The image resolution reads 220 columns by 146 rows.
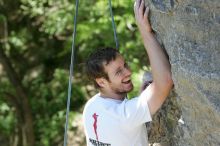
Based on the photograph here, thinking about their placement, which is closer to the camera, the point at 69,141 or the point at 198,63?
the point at 198,63

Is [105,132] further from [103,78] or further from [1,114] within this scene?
[1,114]

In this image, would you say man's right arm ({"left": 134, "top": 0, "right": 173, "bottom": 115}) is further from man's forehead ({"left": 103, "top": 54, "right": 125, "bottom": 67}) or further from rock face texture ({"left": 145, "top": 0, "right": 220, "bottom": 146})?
man's forehead ({"left": 103, "top": 54, "right": 125, "bottom": 67})

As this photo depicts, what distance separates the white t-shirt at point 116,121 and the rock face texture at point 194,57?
244 millimetres

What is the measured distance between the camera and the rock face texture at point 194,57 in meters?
2.31

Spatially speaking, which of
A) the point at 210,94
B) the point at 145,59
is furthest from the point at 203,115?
the point at 145,59

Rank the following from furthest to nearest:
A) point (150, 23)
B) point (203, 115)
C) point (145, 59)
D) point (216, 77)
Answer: point (145, 59)
point (150, 23)
point (203, 115)
point (216, 77)

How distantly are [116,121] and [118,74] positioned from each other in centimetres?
26

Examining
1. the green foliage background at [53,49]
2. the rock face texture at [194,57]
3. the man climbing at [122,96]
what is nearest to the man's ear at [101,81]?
the man climbing at [122,96]

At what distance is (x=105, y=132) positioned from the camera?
2764 mm

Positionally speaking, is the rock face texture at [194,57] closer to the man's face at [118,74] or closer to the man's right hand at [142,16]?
A: the man's right hand at [142,16]

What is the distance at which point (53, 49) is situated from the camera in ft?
39.3

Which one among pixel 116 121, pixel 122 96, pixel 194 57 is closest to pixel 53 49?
pixel 122 96

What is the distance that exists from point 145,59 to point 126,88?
197 inches

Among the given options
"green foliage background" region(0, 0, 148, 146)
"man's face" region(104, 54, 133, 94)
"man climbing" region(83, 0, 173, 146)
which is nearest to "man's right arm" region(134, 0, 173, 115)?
"man climbing" region(83, 0, 173, 146)
